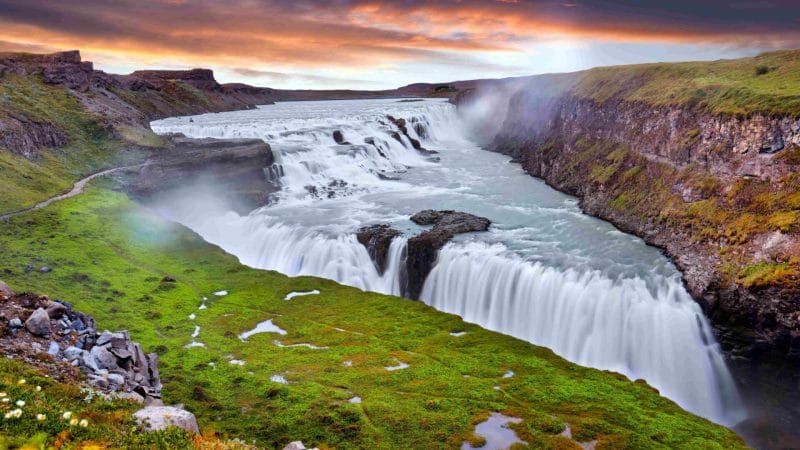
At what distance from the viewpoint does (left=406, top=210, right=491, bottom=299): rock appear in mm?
39562

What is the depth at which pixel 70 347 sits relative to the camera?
18.8 m

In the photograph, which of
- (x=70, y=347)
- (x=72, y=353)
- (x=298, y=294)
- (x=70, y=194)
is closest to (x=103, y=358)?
(x=72, y=353)

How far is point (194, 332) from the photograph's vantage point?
101ft

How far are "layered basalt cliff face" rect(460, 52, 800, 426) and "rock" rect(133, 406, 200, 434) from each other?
90.3 ft

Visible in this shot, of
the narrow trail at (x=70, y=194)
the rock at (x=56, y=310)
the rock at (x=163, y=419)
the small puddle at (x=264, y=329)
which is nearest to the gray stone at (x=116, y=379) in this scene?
the rock at (x=163, y=419)

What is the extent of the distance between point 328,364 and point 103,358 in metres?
10.8

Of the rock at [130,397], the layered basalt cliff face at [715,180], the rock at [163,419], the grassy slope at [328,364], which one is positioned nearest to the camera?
the rock at [163,419]

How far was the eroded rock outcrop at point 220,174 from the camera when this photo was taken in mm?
59250

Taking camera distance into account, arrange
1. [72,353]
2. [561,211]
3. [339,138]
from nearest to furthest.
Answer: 1. [72,353]
2. [561,211]
3. [339,138]

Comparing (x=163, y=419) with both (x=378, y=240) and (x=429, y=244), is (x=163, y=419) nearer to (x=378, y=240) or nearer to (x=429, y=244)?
(x=429, y=244)

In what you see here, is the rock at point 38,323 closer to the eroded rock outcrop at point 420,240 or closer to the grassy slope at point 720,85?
the eroded rock outcrop at point 420,240

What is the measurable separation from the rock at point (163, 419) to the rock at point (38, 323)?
275 inches

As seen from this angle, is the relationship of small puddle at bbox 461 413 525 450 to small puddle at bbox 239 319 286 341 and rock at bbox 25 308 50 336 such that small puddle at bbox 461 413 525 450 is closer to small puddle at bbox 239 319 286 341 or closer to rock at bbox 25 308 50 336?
small puddle at bbox 239 319 286 341

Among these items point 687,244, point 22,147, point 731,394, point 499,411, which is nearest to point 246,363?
point 499,411
